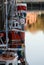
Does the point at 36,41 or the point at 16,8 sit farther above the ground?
the point at 16,8

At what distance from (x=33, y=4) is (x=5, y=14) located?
4072 millimetres

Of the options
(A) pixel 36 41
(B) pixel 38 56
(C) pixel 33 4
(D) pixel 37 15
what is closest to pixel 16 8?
(B) pixel 38 56

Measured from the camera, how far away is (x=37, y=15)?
16.4 feet

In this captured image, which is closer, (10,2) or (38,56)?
(10,2)

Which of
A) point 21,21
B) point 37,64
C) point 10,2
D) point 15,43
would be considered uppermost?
point 10,2

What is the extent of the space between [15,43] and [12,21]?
0.15 meters

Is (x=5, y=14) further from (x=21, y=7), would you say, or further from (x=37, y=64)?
(x=37, y=64)

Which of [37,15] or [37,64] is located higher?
[37,15]

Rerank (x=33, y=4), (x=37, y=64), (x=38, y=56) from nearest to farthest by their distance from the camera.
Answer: (x=37, y=64) → (x=38, y=56) → (x=33, y=4)

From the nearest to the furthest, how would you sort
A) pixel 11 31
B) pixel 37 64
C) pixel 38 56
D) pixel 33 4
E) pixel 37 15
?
pixel 11 31, pixel 37 64, pixel 38 56, pixel 37 15, pixel 33 4

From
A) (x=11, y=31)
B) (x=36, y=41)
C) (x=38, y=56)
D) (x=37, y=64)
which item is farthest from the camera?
(x=36, y=41)

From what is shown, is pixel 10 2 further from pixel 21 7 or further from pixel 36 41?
pixel 36 41

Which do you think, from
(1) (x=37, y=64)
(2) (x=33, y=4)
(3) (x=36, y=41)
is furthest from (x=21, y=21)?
(2) (x=33, y=4)

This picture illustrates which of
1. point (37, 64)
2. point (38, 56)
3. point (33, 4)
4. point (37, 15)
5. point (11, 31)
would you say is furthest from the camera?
point (33, 4)
